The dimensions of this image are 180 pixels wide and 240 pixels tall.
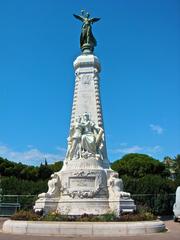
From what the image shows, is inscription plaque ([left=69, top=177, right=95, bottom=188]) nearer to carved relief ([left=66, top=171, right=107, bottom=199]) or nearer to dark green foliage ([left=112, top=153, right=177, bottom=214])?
carved relief ([left=66, top=171, right=107, bottom=199])

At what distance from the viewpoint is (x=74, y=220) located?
685 inches

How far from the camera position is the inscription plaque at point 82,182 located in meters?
21.5

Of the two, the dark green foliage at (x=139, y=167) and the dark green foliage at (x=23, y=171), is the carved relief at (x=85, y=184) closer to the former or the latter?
the dark green foliage at (x=139, y=167)

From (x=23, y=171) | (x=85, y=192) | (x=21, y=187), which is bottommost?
(x=85, y=192)

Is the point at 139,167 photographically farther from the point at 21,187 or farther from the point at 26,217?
the point at 26,217

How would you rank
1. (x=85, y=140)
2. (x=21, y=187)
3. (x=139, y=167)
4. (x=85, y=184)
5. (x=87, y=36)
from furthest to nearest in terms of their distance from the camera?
(x=139, y=167)
(x=21, y=187)
(x=87, y=36)
(x=85, y=140)
(x=85, y=184)

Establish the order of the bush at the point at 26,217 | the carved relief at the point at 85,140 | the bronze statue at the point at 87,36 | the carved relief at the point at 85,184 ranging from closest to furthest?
the bush at the point at 26,217 → the carved relief at the point at 85,184 → the carved relief at the point at 85,140 → the bronze statue at the point at 87,36

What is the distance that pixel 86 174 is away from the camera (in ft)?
70.6

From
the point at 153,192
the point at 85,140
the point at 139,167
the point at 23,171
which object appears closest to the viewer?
the point at 85,140

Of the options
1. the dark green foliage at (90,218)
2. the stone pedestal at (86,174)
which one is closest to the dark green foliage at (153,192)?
the stone pedestal at (86,174)

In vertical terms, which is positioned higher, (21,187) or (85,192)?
(21,187)

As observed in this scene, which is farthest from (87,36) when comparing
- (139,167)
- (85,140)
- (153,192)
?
(139,167)

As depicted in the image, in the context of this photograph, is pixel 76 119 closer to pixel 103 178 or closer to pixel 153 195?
pixel 103 178

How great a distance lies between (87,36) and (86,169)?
9.97 m
